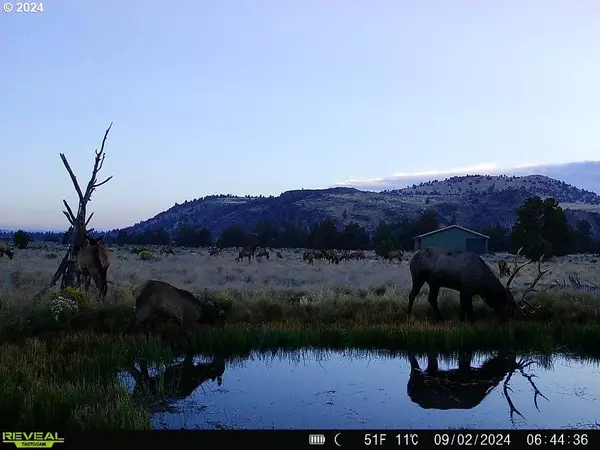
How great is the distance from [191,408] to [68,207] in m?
10.7

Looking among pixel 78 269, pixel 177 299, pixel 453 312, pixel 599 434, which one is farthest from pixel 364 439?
pixel 78 269

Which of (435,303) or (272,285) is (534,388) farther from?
(272,285)

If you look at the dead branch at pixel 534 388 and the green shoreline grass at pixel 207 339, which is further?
the dead branch at pixel 534 388

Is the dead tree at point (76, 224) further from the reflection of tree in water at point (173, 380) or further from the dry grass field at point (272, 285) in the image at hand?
the reflection of tree in water at point (173, 380)

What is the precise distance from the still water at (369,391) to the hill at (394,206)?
275 feet

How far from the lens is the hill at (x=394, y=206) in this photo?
109250 millimetres

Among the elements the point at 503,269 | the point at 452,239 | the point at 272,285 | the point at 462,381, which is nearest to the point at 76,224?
the point at 272,285

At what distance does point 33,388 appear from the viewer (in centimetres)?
704

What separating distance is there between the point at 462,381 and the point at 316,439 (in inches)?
171

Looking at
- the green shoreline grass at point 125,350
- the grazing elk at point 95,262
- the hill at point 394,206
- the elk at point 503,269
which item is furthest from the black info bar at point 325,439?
the hill at point 394,206

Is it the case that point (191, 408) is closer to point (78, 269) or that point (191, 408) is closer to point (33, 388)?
point (33, 388)

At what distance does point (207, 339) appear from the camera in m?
10.6

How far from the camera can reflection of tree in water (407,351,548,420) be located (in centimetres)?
786

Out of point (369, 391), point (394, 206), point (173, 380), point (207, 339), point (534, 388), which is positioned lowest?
point (534, 388)
